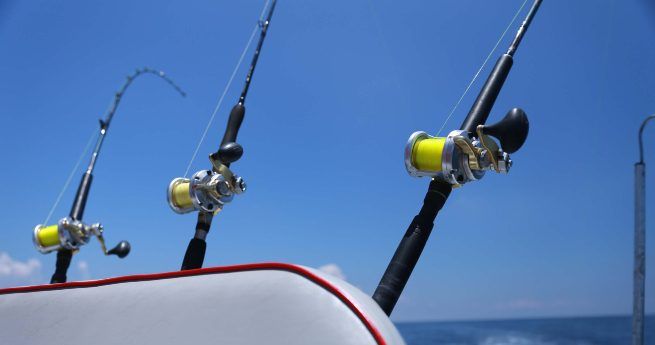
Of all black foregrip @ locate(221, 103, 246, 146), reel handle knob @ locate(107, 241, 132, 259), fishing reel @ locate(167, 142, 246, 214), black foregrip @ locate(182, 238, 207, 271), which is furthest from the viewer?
reel handle knob @ locate(107, 241, 132, 259)

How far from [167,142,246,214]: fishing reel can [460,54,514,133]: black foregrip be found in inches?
38.7

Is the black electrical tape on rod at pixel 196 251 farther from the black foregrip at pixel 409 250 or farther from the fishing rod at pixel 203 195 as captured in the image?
the black foregrip at pixel 409 250

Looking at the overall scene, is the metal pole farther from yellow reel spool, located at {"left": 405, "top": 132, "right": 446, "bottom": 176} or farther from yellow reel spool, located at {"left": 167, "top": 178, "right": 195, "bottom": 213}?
yellow reel spool, located at {"left": 167, "top": 178, "right": 195, "bottom": 213}

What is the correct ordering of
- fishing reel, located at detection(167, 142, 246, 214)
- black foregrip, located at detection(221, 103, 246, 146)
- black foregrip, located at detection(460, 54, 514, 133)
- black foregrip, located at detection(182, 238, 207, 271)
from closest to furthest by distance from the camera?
black foregrip, located at detection(460, 54, 514, 133) < black foregrip, located at detection(182, 238, 207, 271) < fishing reel, located at detection(167, 142, 246, 214) < black foregrip, located at detection(221, 103, 246, 146)

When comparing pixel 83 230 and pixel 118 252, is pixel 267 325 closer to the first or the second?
pixel 118 252

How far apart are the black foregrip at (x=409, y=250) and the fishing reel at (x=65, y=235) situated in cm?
253

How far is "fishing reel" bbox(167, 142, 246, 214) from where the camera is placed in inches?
91.6

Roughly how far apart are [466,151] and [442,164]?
0.08 metres

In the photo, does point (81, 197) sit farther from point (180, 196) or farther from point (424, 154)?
point (424, 154)

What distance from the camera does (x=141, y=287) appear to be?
99cm

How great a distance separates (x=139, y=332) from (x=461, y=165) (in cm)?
99

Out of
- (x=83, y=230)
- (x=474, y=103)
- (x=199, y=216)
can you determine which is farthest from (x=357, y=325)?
(x=83, y=230)

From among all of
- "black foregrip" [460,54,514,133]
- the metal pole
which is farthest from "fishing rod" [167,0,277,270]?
the metal pole

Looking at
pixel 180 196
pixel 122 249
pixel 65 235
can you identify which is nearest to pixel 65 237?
pixel 65 235
